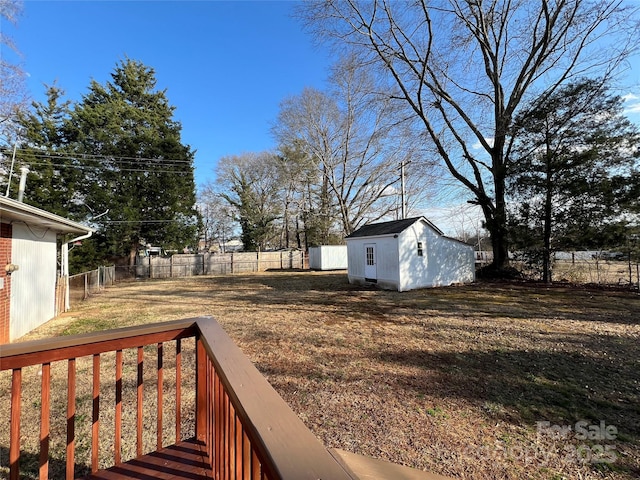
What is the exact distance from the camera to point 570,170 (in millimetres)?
10125

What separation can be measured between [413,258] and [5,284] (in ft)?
35.9

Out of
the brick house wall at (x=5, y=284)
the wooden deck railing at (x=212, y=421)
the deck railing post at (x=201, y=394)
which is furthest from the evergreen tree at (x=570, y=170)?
the brick house wall at (x=5, y=284)

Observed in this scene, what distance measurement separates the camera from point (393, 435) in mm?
2502

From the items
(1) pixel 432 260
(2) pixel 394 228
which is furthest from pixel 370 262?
(1) pixel 432 260

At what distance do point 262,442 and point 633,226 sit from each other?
41.9ft

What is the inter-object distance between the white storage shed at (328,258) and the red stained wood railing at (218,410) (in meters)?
18.7

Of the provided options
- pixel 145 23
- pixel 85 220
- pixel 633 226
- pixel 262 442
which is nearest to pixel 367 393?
pixel 262 442

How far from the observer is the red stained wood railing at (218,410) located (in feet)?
2.23

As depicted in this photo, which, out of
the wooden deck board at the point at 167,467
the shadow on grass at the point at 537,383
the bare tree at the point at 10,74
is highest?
the bare tree at the point at 10,74

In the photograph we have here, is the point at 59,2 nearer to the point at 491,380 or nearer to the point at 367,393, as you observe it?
the point at 367,393

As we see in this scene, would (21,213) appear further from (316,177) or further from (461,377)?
(316,177)

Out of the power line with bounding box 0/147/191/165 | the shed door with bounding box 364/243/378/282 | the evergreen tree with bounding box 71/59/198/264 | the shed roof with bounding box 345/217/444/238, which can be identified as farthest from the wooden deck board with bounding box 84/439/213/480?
the power line with bounding box 0/147/191/165

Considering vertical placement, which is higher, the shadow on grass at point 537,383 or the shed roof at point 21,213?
the shed roof at point 21,213

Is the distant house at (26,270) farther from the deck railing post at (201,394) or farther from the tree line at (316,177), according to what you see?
the tree line at (316,177)
